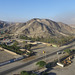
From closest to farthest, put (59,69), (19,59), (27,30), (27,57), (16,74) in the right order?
1. (16,74)
2. (59,69)
3. (19,59)
4. (27,57)
5. (27,30)

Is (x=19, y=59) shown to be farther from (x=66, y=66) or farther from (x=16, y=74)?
(x=66, y=66)

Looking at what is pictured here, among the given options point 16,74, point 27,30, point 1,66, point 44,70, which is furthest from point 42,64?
point 27,30

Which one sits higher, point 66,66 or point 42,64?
point 42,64

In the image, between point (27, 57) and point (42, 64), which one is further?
point (27, 57)

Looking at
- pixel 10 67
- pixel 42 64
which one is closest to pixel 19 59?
pixel 10 67

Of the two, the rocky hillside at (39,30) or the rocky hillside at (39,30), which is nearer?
the rocky hillside at (39,30)

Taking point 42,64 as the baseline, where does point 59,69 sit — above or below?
below

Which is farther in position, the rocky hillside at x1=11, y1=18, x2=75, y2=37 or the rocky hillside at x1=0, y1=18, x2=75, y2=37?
the rocky hillside at x1=11, y1=18, x2=75, y2=37

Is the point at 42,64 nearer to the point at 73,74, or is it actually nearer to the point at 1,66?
the point at 73,74

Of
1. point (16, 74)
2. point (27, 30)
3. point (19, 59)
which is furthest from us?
point (27, 30)
